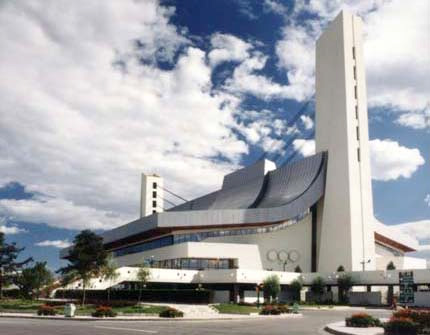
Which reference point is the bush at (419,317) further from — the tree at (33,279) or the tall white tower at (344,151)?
the tall white tower at (344,151)

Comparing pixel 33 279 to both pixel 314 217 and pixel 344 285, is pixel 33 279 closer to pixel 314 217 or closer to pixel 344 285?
pixel 344 285

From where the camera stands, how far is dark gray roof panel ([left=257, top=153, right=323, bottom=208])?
73.4 meters

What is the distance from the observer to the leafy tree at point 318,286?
207 ft

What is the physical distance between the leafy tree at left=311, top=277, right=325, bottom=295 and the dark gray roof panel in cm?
1258

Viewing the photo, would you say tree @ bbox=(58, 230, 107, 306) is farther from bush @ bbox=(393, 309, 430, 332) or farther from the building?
bush @ bbox=(393, 309, 430, 332)

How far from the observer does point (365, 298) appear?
60.6 meters

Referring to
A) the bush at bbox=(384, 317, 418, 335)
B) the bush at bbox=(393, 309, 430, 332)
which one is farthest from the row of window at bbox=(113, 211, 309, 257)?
the bush at bbox=(384, 317, 418, 335)

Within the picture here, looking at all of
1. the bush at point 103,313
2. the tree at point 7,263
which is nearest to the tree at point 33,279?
the tree at point 7,263

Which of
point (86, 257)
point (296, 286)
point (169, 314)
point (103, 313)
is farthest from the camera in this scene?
point (296, 286)

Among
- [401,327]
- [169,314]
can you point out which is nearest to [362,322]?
[401,327]

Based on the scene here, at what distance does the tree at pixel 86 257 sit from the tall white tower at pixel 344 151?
Result: 34.2 meters

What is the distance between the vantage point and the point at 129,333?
2052 centimetres

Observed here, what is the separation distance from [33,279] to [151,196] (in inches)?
2404

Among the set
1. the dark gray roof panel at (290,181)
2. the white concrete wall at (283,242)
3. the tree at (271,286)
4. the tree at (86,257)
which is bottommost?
the tree at (271,286)
